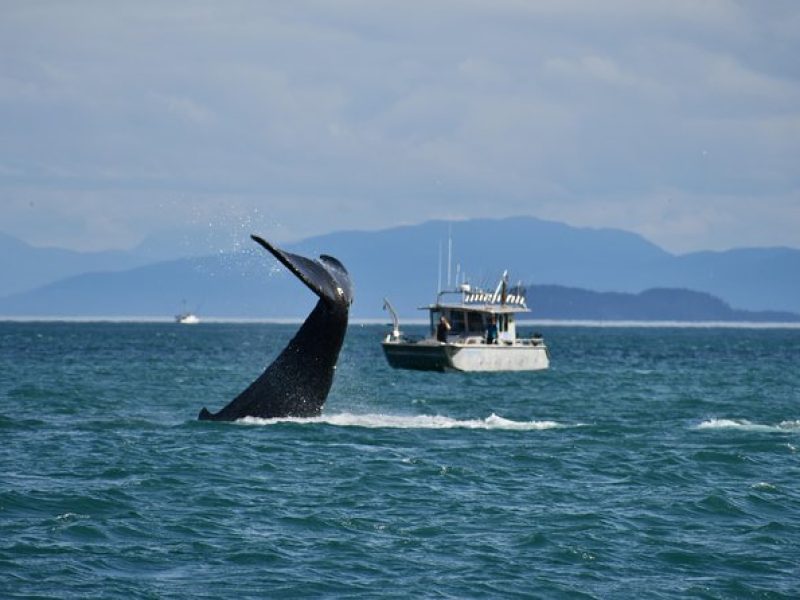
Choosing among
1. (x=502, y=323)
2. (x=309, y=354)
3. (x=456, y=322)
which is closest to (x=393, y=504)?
(x=309, y=354)

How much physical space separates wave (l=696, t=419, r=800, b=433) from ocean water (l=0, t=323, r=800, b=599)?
4.7 inches

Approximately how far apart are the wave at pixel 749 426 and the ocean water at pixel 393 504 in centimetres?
12

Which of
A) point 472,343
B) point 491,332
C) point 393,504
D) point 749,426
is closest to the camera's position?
point 393,504

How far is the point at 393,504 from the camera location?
22.1 meters

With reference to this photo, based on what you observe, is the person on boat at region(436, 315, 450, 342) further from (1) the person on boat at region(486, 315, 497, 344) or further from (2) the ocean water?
(2) the ocean water

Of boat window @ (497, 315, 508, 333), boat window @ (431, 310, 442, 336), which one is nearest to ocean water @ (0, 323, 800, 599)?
boat window @ (497, 315, 508, 333)

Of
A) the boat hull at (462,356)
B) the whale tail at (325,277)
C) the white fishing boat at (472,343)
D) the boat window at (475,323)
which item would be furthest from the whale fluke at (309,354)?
the boat window at (475,323)

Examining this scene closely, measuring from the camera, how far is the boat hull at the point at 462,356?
66.6 metres

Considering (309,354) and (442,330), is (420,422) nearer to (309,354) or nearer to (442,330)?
(309,354)

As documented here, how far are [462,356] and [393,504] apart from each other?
44.8 meters

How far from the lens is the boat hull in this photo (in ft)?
219

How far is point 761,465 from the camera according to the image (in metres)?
27.7

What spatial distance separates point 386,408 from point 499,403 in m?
6.23

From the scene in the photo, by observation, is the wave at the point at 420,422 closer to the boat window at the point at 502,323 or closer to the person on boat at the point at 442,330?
the person on boat at the point at 442,330
